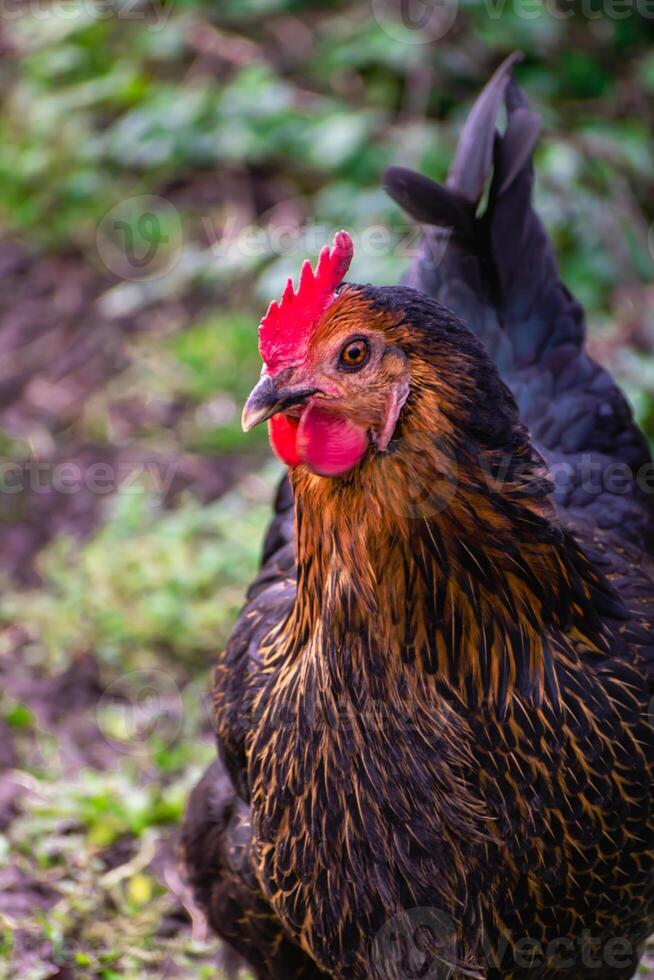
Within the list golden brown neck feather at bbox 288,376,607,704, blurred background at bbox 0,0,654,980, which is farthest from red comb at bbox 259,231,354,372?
blurred background at bbox 0,0,654,980

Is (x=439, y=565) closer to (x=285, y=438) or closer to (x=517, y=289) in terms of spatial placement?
(x=285, y=438)

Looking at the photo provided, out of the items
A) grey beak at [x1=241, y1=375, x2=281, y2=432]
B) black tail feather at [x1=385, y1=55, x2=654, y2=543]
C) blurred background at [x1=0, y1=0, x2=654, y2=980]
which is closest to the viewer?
grey beak at [x1=241, y1=375, x2=281, y2=432]

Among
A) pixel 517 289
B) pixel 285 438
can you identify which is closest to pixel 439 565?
pixel 285 438

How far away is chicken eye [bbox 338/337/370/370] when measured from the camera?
6.40 ft

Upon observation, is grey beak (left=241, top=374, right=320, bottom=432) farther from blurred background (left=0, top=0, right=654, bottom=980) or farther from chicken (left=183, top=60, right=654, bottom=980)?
blurred background (left=0, top=0, right=654, bottom=980)

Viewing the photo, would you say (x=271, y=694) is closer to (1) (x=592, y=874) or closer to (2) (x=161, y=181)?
(1) (x=592, y=874)

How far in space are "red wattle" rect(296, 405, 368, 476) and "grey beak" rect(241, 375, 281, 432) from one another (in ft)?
0.18

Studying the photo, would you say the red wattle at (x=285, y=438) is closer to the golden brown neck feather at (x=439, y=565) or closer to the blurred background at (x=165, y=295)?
the golden brown neck feather at (x=439, y=565)

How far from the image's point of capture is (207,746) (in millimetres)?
3807

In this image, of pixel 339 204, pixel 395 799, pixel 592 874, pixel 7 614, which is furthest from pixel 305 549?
pixel 339 204

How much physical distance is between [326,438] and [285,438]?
0.25ft

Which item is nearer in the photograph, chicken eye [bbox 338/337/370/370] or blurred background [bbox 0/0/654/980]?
chicken eye [bbox 338/337/370/370]

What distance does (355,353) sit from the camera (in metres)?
1.95

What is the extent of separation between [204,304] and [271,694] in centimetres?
431
